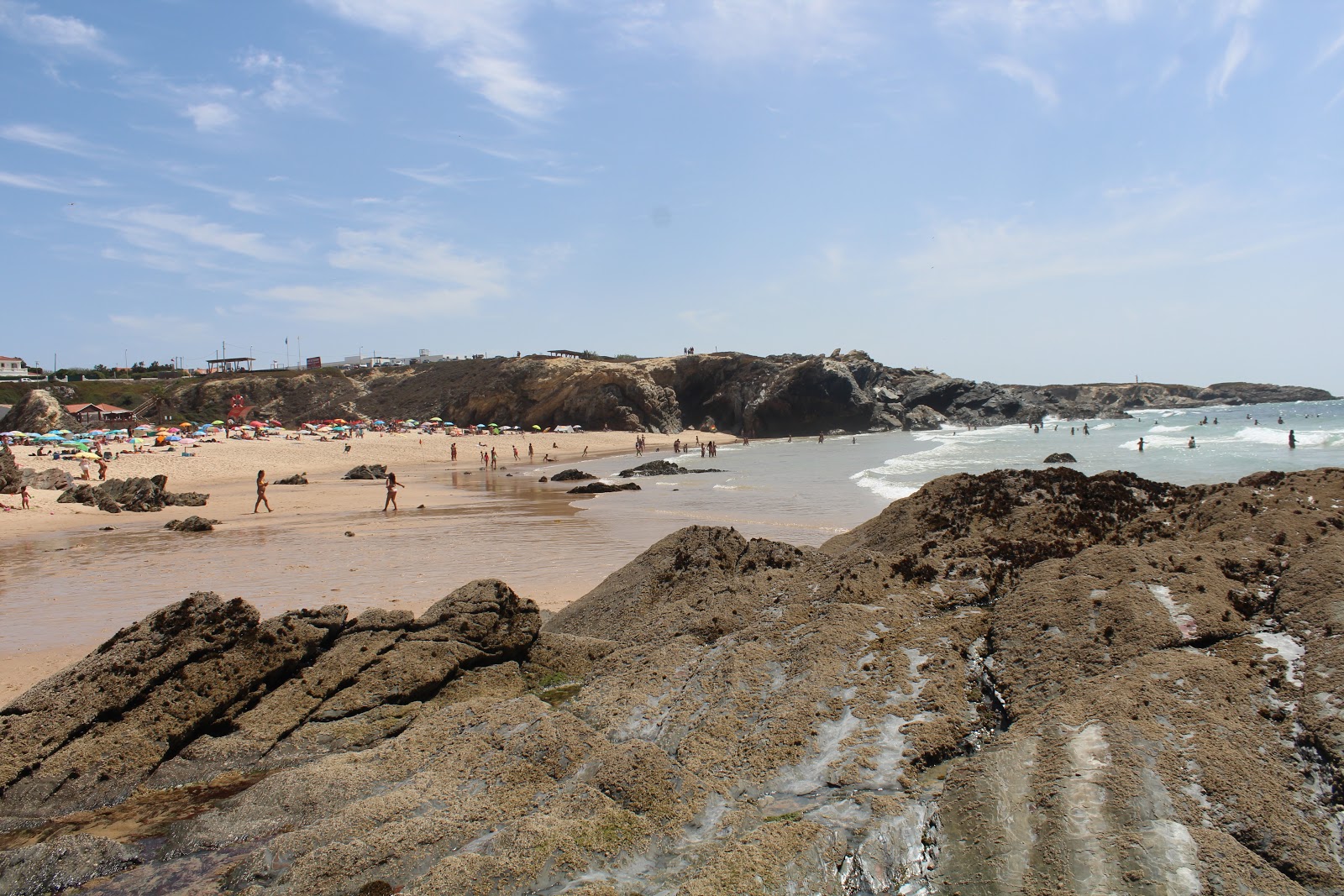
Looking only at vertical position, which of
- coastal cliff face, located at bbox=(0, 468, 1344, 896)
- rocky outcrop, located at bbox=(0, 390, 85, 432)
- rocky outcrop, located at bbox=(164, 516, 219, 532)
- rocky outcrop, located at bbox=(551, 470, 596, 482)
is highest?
rocky outcrop, located at bbox=(0, 390, 85, 432)

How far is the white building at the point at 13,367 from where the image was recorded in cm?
9643

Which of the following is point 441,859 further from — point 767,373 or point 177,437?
point 767,373

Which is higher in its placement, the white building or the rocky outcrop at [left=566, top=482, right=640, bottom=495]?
the white building

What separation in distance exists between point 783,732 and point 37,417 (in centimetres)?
7392

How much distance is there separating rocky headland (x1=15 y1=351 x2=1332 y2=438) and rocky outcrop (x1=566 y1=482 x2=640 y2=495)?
43.0m

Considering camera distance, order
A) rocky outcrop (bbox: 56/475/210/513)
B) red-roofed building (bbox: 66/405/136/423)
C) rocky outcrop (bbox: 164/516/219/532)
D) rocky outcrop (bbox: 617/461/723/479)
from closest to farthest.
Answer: rocky outcrop (bbox: 164/516/219/532) → rocky outcrop (bbox: 56/475/210/513) → rocky outcrop (bbox: 617/461/723/479) → red-roofed building (bbox: 66/405/136/423)

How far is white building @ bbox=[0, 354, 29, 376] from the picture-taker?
96.4m

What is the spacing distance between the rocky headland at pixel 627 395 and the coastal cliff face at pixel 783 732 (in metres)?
66.6

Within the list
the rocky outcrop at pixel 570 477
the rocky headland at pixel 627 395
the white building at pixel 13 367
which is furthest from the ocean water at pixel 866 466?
the white building at pixel 13 367

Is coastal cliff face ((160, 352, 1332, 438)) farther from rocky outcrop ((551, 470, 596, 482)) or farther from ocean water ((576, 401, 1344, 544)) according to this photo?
rocky outcrop ((551, 470, 596, 482))

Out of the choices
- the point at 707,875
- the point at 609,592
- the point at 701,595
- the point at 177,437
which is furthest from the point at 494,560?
the point at 177,437

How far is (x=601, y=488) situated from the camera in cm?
2828

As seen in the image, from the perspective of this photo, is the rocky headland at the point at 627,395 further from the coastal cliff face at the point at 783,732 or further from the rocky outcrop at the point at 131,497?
the coastal cliff face at the point at 783,732

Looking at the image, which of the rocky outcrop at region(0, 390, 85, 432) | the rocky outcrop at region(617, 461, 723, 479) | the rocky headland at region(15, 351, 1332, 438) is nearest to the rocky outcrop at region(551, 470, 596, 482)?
the rocky outcrop at region(617, 461, 723, 479)
